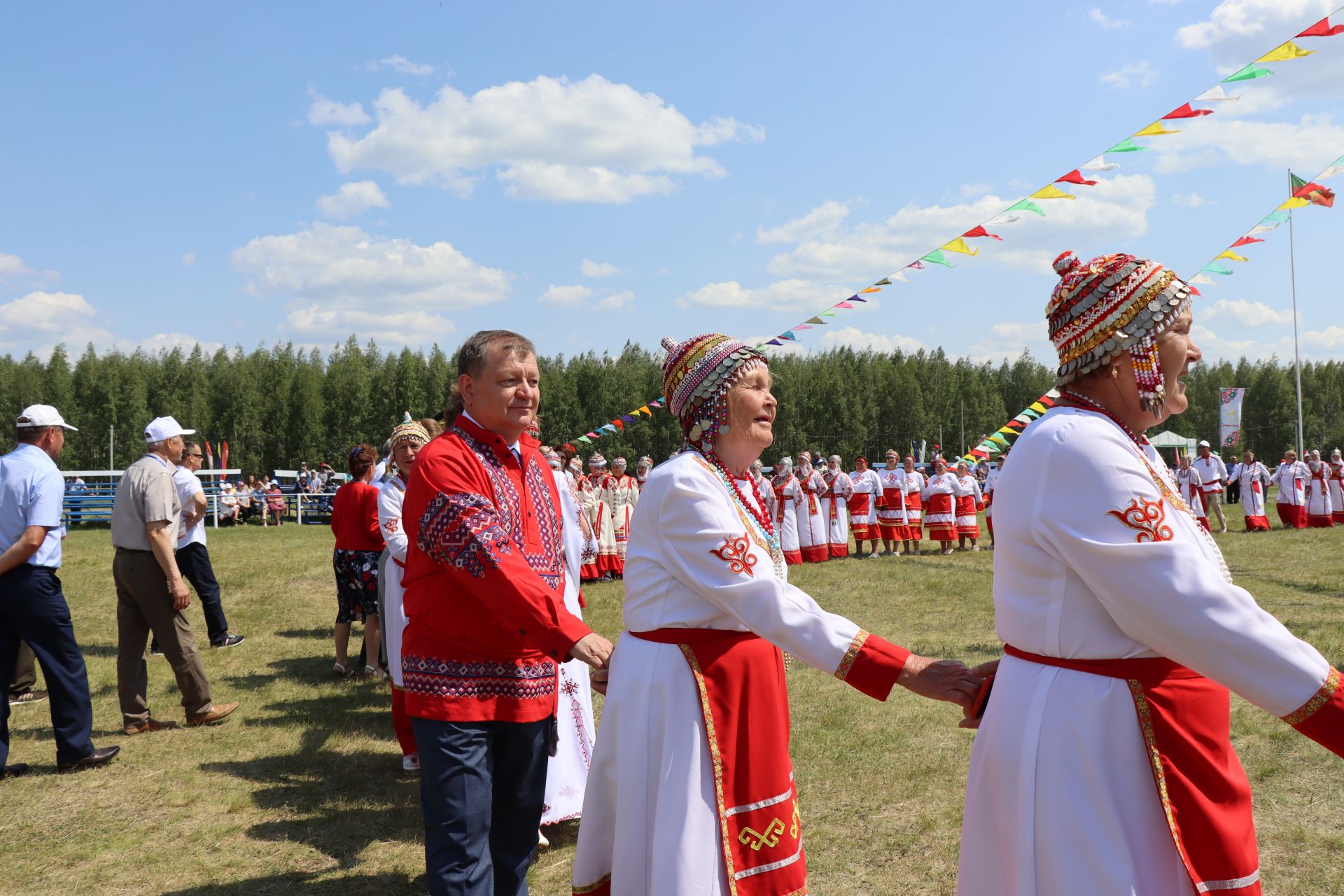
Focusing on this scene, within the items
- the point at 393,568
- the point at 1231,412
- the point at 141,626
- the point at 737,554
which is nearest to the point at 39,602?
the point at 141,626

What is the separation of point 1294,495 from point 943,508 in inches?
386

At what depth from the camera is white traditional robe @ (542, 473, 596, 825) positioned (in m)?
4.82

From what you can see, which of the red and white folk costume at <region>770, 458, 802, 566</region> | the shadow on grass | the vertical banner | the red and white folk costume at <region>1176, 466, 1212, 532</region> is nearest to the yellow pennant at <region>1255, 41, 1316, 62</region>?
the shadow on grass

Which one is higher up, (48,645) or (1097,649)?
(1097,649)

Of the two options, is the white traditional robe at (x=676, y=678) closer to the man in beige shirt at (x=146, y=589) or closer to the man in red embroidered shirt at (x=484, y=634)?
the man in red embroidered shirt at (x=484, y=634)

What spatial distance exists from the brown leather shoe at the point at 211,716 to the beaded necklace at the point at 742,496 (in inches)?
230

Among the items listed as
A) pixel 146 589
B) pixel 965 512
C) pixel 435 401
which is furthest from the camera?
pixel 435 401

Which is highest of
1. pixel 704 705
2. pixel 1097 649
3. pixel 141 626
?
pixel 1097 649

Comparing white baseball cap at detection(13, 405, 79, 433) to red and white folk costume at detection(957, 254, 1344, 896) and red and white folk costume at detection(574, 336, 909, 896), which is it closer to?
red and white folk costume at detection(574, 336, 909, 896)

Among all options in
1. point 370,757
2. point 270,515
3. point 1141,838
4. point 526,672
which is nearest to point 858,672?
point 1141,838

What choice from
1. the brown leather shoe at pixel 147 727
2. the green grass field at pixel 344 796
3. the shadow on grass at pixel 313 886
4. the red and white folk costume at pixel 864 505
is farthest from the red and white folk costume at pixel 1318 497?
the shadow on grass at pixel 313 886

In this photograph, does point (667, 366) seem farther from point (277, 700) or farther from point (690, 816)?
point (277, 700)

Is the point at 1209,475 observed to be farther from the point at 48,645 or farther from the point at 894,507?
the point at 48,645

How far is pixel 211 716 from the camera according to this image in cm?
722
